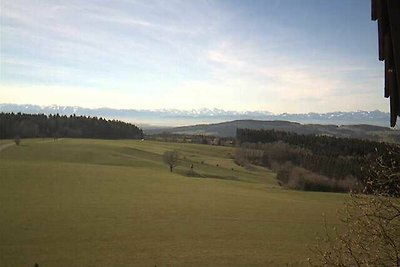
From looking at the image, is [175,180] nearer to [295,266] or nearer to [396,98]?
[295,266]

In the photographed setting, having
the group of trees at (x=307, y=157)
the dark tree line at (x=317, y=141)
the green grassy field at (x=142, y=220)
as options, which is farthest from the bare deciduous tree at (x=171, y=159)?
the dark tree line at (x=317, y=141)

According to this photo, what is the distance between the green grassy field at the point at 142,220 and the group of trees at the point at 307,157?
1700 centimetres

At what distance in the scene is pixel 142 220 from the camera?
40750mm

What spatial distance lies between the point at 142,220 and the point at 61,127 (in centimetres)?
12425

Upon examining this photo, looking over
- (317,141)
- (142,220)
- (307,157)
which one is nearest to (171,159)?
(307,157)


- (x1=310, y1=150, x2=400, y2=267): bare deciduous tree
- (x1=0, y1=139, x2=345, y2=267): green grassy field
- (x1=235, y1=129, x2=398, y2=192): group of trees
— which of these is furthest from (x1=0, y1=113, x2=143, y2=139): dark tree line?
(x1=310, y1=150, x2=400, y2=267): bare deciduous tree

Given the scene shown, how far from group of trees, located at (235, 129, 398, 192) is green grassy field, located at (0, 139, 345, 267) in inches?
669

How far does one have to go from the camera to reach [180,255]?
2961 cm

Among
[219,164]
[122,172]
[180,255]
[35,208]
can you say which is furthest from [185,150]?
[180,255]

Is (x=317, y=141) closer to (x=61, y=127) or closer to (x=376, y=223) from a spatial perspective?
(x=61, y=127)

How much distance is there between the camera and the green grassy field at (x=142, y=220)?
2914cm

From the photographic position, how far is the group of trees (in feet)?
278

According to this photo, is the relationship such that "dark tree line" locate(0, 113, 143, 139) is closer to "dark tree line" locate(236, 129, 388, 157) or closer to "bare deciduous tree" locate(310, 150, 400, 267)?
"dark tree line" locate(236, 129, 388, 157)

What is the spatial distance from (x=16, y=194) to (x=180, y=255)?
30.9m
